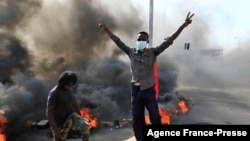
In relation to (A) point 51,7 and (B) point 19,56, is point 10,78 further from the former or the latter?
(A) point 51,7

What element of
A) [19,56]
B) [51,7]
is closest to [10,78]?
[19,56]

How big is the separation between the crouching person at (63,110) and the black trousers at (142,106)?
2.97ft

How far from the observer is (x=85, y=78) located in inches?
878

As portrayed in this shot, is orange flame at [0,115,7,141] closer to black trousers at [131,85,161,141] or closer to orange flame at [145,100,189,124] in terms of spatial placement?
orange flame at [145,100,189,124]

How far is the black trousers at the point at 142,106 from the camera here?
14.7 feet

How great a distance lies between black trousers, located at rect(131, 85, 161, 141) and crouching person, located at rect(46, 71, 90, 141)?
0.91 meters

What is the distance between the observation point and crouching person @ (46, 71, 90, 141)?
4797 mm

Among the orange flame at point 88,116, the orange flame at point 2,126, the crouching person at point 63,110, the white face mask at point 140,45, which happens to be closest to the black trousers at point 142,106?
the white face mask at point 140,45

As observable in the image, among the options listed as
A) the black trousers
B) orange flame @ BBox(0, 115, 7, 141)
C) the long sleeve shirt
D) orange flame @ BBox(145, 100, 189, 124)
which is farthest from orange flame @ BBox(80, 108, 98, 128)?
the long sleeve shirt

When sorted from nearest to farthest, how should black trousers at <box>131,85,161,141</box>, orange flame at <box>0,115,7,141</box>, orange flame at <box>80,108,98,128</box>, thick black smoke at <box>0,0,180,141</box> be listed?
1. black trousers at <box>131,85,161,141</box>
2. orange flame at <box>0,115,7,141</box>
3. orange flame at <box>80,108,98,128</box>
4. thick black smoke at <box>0,0,180,141</box>

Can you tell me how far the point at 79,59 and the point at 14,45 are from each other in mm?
5219

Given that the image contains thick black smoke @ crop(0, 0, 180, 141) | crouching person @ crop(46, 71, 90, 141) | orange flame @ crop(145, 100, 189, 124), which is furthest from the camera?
thick black smoke @ crop(0, 0, 180, 141)

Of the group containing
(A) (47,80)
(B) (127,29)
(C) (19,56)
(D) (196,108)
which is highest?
(B) (127,29)

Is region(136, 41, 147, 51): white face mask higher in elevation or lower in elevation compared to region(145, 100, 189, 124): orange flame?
higher
